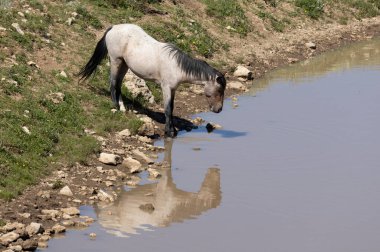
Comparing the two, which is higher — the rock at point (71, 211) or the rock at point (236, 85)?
the rock at point (236, 85)

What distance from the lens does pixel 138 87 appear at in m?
19.5

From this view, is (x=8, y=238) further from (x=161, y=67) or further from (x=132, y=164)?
(x=161, y=67)

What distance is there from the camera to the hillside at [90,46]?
605 inches

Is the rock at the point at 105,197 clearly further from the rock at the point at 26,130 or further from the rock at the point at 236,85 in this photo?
the rock at the point at 236,85

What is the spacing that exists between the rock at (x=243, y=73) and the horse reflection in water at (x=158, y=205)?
7866 millimetres

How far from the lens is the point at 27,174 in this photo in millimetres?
14000

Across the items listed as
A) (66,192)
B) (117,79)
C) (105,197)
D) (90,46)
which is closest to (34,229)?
(66,192)

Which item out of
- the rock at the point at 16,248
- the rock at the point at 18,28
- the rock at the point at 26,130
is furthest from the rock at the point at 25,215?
the rock at the point at 18,28

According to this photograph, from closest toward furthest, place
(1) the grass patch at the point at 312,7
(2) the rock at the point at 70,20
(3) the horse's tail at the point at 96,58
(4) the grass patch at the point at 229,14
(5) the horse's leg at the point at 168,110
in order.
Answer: (5) the horse's leg at the point at 168,110 → (3) the horse's tail at the point at 96,58 → (2) the rock at the point at 70,20 → (4) the grass patch at the point at 229,14 → (1) the grass patch at the point at 312,7

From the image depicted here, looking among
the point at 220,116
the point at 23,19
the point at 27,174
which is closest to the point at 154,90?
the point at 220,116

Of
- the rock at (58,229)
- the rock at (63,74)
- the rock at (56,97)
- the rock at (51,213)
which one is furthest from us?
the rock at (63,74)

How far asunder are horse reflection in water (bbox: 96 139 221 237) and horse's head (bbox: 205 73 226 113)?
2.46 metres

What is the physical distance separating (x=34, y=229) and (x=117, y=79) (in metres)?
7.05

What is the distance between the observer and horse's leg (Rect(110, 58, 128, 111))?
18.4 m
